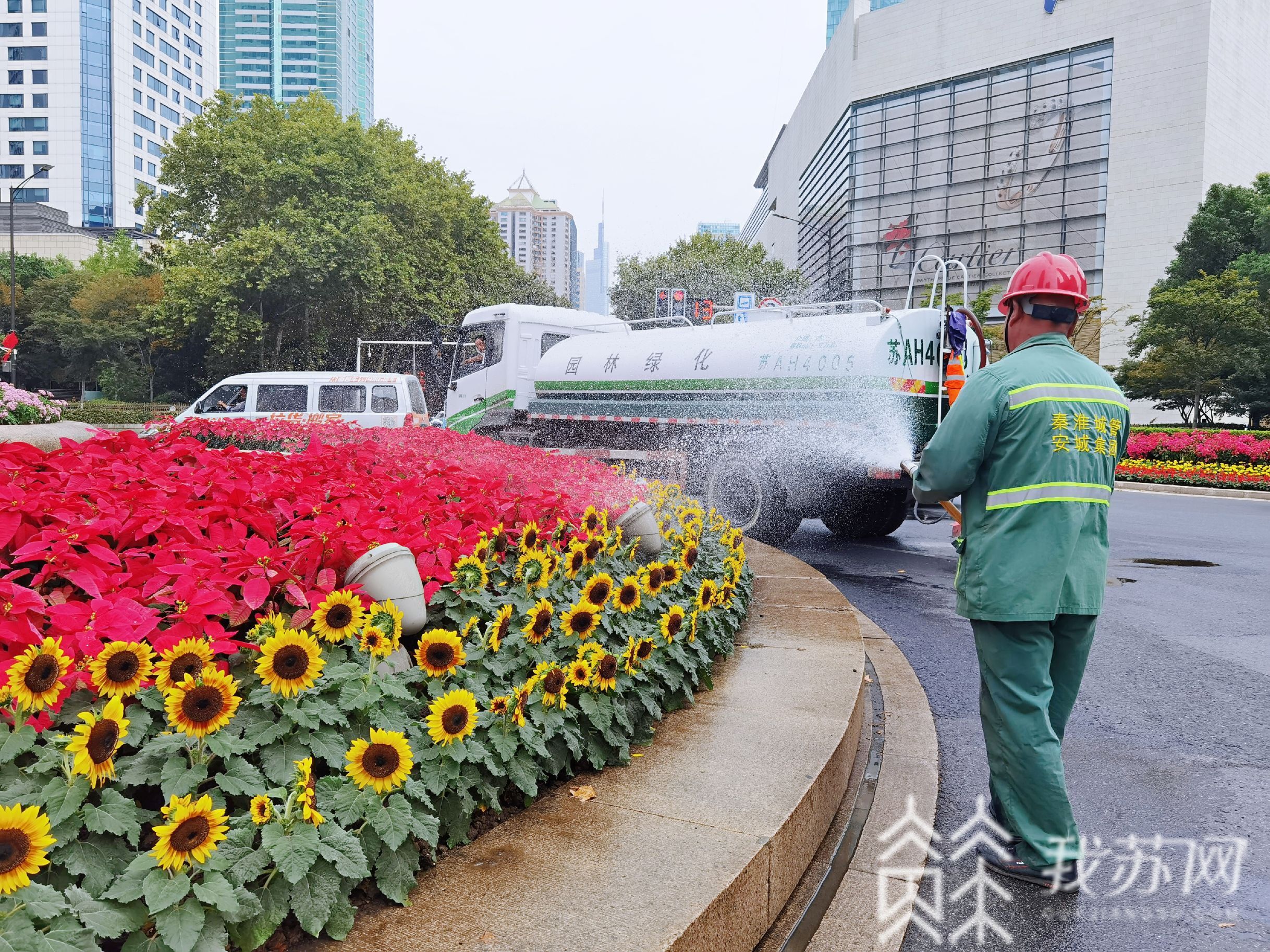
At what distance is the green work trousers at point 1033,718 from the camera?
9.40 feet

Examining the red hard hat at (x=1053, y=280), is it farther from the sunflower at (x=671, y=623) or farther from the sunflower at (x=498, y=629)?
the sunflower at (x=498, y=629)

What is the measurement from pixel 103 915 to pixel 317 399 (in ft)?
51.3

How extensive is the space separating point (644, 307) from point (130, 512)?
1919 inches

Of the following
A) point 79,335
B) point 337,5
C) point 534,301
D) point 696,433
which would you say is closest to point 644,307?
point 534,301

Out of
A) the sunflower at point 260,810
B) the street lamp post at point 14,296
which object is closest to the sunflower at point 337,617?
the sunflower at point 260,810

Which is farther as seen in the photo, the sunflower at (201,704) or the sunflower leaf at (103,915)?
the sunflower at (201,704)

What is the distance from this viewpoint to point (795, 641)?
477 cm

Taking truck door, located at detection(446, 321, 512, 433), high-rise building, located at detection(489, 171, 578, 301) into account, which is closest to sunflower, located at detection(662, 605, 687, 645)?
truck door, located at detection(446, 321, 512, 433)

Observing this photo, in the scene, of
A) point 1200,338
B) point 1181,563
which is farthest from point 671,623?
point 1200,338

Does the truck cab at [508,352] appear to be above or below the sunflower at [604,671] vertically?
above

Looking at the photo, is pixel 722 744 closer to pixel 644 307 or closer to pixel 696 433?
pixel 696 433

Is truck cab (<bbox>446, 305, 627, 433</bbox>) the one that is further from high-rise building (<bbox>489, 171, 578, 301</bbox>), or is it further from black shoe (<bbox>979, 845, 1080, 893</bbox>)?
high-rise building (<bbox>489, 171, 578, 301</bbox>)

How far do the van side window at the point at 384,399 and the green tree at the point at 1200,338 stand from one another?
26484 mm

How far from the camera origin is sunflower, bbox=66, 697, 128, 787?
1.95 metres
